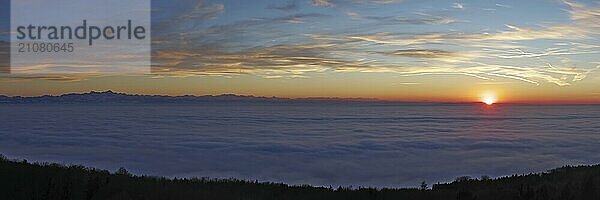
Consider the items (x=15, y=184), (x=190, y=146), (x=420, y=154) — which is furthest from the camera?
(x=190, y=146)

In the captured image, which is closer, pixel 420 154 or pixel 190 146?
pixel 420 154

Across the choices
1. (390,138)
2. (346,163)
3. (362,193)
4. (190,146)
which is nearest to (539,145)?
(390,138)

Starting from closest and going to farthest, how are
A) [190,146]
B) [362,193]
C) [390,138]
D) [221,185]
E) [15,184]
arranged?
[15,184] < [362,193] < [221,185] < [190,146] < [390,138]

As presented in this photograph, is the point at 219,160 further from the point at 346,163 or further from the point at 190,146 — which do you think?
the point at 190,146

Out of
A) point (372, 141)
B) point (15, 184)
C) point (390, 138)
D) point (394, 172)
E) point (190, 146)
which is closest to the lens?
point (15, 184)

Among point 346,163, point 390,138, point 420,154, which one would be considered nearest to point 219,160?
point 346,163

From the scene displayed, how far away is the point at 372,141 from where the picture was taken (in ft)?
272

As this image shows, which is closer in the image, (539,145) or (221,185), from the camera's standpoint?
(221,185)

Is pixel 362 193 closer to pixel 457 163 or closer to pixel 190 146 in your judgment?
pixel 457 163

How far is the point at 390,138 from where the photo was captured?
289 feet

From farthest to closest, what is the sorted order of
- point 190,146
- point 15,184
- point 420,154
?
point 190,146 < point 420,154 < point 15,184

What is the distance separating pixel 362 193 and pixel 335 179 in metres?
30.2

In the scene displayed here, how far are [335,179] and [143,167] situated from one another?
60.5ft

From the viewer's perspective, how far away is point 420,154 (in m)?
65.2
